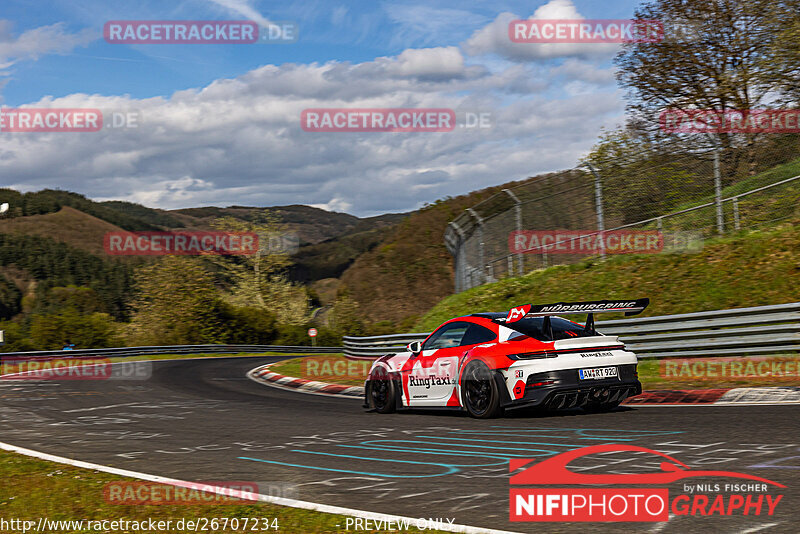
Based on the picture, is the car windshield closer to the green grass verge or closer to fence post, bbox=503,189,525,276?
the green grass verge

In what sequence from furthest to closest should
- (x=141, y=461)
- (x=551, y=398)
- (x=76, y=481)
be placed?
(x=551, y=398)
(x=141, y=461)
(x=76, y=481)

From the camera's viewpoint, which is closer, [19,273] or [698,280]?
[698,280]

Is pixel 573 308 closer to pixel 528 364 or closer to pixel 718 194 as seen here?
pixel 528 364

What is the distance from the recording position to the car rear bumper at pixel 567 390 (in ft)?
28.6

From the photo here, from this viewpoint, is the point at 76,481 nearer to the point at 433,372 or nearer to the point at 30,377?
the point at 433,372

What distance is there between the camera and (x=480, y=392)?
948 cm

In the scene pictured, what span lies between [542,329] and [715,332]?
5.20 metres

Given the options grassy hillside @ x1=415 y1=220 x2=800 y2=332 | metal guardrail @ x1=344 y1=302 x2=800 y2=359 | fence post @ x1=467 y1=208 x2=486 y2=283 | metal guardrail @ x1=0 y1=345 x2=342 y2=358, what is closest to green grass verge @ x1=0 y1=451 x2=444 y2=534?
metal guardrail @ x1=344 y1=302 x2=800 y2=359

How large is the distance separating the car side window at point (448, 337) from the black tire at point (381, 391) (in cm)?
86

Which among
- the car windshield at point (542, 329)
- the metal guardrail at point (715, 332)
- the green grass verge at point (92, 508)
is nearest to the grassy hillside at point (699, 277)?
the metal guardrail at point (715, 332)

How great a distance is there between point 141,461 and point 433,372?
4.13m

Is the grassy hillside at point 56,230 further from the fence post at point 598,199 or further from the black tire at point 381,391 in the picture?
the black tire at point 381,391

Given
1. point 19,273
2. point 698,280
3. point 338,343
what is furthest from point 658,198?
→ point 19,273

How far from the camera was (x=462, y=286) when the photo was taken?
29.6 metres
